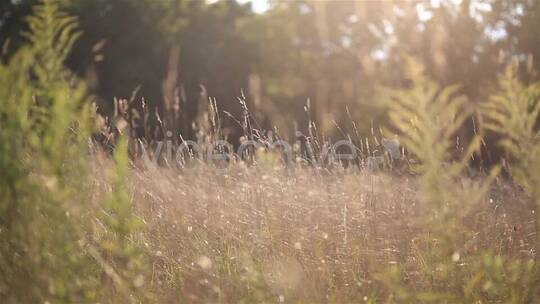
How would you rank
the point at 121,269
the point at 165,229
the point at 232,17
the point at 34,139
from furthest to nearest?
the point at 232,17 < the point at 165,229 < the point at 121,269 < the point at 34,139

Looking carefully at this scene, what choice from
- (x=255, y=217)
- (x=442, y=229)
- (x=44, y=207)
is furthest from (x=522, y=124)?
(x=44, y=207)

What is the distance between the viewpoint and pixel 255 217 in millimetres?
3787

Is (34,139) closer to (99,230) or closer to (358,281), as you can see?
(99,230)

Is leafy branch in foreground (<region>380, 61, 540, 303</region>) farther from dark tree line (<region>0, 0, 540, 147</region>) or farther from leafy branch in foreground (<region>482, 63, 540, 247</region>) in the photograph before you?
dark tree line (<region>0, 0, 540, 147</region>)

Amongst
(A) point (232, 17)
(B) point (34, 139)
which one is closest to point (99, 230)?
(B) point (34, 139)

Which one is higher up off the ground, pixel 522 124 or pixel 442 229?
pixel 522 124

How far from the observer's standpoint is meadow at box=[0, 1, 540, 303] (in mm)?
2693

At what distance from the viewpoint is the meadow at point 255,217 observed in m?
2.69

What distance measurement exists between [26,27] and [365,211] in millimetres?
16186

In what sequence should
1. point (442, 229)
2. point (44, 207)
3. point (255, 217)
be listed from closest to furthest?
point (44, 207) < point (442, 229) < point (255, 217)

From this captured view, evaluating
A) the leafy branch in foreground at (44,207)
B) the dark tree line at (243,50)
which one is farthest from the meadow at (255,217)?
the dark tree line at (243,50)

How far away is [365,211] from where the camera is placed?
12.2ft

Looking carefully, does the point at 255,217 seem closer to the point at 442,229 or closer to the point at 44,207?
the point at 442,229

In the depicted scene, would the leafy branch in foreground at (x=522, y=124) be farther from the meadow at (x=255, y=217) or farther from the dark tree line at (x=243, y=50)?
the dark tree line at (x=243, y=50)
